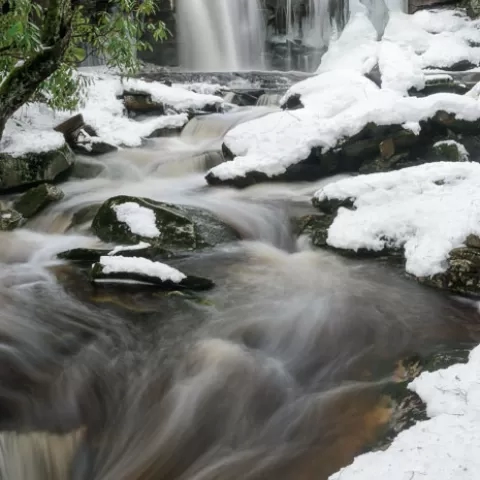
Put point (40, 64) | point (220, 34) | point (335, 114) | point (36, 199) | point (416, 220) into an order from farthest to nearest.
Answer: point (220, 34)
point (335, 114)
point (36, 199)
point (416, 220)
point (40, 64)

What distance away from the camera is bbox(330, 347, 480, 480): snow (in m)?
2.30

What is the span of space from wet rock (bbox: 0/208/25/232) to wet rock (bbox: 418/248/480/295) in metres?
5.18

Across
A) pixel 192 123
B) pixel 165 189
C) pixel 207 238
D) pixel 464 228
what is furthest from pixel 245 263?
pixel 192 123

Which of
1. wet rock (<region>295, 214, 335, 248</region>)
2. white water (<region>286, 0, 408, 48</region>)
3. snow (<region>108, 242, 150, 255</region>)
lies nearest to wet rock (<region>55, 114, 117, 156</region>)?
snow (<region>108, 242, 150, 255</region>)

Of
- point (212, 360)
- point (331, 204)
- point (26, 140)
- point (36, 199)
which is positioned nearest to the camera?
point (212, 360)

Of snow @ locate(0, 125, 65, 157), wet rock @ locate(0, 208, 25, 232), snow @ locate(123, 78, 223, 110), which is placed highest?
snow @ locate(123, 78, 223, 110)

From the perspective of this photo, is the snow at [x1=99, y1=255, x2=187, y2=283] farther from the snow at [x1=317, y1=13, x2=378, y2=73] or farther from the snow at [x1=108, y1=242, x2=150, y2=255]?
the snow at [x1=317, y1=13, x2=378, y2=73]

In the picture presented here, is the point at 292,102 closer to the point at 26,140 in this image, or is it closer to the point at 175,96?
the point at 175,96

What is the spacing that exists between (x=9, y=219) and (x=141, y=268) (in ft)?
9.27

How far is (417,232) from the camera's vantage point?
559 cm

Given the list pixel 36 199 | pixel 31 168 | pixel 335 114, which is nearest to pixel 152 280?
pixel 36 199

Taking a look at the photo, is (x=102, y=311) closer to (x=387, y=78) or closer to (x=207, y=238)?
(x=207, y=238)

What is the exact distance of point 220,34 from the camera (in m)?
17.2

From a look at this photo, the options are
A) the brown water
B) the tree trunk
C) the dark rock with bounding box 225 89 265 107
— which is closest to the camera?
the brown water
